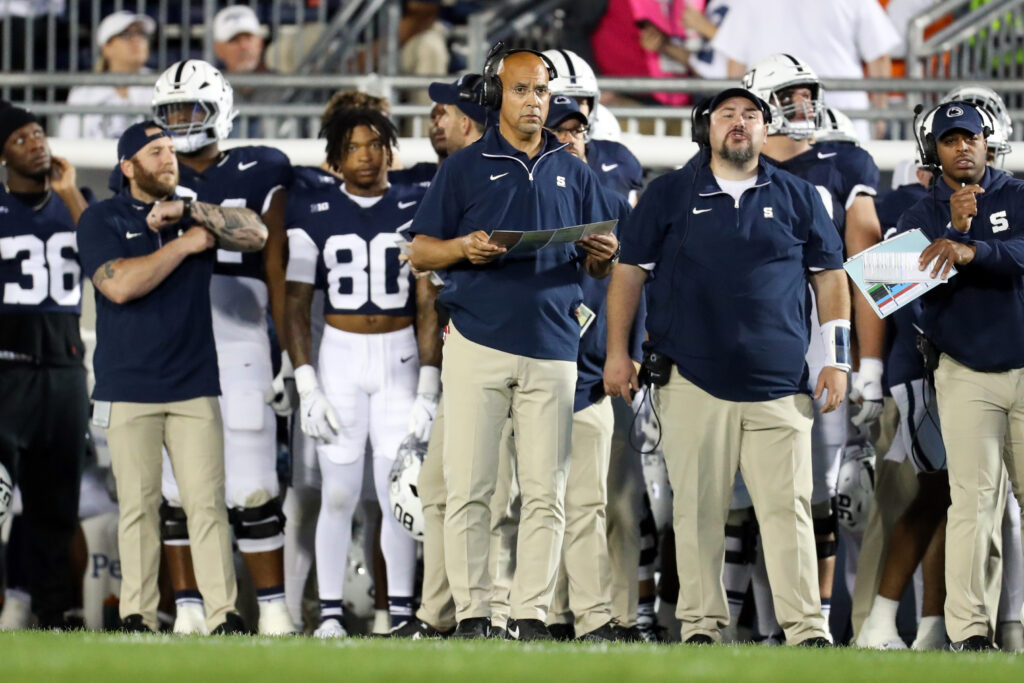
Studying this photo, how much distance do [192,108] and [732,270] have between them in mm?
2705

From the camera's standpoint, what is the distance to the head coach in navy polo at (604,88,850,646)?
20.7 ft

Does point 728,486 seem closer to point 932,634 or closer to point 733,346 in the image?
point 733,346

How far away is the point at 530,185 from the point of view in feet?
19.8

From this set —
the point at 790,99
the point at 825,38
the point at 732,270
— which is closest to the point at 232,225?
the point at 732,270

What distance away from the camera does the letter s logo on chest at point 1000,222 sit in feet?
21.0

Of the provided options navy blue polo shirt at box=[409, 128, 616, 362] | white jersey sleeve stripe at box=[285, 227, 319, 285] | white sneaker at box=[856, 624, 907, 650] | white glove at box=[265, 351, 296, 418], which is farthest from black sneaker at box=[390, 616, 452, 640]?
white sneaker at box=[856, 624, 907, 650]

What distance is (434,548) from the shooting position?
22.0 feet

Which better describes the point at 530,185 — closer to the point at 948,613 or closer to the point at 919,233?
the point at 919,233

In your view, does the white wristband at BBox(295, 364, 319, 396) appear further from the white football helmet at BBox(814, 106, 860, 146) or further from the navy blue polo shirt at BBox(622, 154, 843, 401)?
the white football helmet at BBox(814, 106, 860, 146)

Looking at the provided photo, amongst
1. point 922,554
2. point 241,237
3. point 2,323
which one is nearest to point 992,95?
point 922,554

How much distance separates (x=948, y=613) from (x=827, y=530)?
0.92 m

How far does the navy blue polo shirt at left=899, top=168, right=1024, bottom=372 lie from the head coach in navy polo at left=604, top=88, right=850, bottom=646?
0.37 metres

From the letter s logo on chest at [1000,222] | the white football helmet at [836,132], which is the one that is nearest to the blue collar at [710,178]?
the letter s logo on chest at [1000,222]

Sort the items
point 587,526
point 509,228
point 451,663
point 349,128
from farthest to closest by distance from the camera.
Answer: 1. point 349,128
2. point 587,526
3. point 509,228
4. point 451,663
